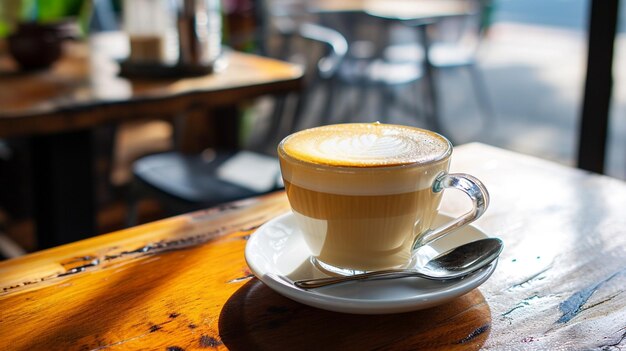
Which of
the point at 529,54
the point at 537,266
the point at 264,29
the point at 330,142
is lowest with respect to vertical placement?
the point at 529,54

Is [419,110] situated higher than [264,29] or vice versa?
[264,29]

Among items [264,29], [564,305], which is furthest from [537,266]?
[264,29]

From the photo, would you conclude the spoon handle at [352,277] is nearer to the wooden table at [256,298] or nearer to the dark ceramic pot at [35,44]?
the wooden table at [256,298]

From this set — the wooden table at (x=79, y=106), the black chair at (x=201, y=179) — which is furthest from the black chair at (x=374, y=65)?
the wooden table at (x=79, y=106)

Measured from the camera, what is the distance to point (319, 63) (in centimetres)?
200

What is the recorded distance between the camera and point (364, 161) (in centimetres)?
53

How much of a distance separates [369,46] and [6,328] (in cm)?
346

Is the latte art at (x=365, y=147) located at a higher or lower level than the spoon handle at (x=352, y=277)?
higher

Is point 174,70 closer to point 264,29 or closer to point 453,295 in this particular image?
point 453,295

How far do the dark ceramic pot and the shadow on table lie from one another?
119cm

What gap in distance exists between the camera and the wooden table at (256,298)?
0.49 m

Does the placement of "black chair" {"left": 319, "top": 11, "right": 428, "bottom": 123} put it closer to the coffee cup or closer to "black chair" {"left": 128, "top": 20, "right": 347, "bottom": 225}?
"black chair" {"left": 128, "top": 20, "right": 347, "bottom": 225}

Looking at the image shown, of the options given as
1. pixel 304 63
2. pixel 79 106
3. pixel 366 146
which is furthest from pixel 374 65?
pixel 366 146

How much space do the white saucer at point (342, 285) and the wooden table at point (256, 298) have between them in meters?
0.02
